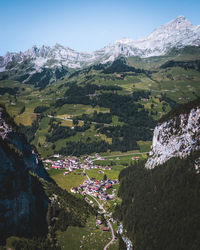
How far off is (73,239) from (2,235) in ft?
91.6

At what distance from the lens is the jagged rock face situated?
100m

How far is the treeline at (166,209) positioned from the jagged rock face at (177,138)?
16.5 feet

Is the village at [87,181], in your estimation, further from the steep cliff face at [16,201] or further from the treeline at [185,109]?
the treeline at [185,109]

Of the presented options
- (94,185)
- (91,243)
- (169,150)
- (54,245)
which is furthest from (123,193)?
(54,245)

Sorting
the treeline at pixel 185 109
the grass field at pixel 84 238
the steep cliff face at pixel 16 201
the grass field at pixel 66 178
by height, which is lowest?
the grass field at pixel 84 238

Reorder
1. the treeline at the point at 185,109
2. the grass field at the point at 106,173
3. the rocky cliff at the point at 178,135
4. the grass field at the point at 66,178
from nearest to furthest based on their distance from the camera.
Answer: the rocky cliff at the point at 178,135
the treeline at the point at 185,109
the grass field at the point at 66,178
the grass field at the point at 106,173

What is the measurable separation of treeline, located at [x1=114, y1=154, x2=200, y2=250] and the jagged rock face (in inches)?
198

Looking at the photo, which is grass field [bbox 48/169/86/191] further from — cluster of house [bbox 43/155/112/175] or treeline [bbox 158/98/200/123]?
treeline [bbox 158/98/200/123]

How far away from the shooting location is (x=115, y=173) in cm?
16938

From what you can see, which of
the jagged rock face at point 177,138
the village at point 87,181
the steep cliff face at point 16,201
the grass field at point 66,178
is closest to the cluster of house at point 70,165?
the village at point 87,181

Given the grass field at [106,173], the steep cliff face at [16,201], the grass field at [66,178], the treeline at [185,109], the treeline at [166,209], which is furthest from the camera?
the grass field at [106,173]

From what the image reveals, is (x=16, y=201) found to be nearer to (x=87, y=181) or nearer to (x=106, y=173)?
(x=87, y=181)

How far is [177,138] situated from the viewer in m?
112

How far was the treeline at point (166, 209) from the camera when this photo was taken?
76438 mm
